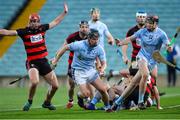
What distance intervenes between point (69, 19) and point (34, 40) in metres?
15.7

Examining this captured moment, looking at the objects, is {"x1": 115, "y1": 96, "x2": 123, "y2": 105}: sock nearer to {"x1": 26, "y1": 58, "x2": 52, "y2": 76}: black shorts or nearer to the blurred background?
{"x1": 26, "y1": 58, "x2": 52, "y2": 76}: black shorts

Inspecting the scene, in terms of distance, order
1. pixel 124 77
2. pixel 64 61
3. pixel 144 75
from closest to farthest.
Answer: pixel 144 75 < pixel 124 77 < pixel 64 61

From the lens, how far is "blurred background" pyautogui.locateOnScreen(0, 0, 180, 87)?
31.3m

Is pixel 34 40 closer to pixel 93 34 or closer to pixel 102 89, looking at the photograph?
pixel 93 34

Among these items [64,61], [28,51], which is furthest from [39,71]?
[64,61]

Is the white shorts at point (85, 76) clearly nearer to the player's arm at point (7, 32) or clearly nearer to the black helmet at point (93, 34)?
the black helmet at point (93, 34)

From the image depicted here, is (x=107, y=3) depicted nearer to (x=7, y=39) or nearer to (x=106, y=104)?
(x=7, y=39)

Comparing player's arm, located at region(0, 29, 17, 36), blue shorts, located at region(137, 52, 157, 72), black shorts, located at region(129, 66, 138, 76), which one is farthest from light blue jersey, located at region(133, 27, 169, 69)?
player's arm, located at region(0, 29, 17, 36)

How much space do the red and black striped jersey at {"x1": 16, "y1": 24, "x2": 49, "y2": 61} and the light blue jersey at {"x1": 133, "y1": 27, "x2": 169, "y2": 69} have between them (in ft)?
6.43

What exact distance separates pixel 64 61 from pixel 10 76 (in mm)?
2241

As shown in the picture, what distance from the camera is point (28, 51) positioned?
16.2 m

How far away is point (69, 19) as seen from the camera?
3173 cm

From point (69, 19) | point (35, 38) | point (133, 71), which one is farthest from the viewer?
point (69, 19)

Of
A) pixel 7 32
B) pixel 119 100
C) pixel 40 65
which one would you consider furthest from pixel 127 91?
pixel 7 32
